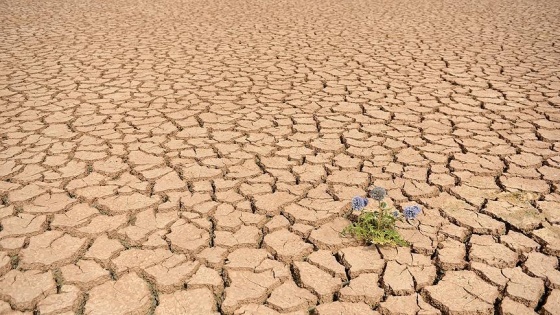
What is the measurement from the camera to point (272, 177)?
2664 millimetres

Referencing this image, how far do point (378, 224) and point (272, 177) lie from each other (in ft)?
2.50

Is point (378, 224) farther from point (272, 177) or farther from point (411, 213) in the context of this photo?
point (272, 177)

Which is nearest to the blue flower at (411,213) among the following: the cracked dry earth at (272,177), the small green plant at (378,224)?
the small green plant at (378,224)

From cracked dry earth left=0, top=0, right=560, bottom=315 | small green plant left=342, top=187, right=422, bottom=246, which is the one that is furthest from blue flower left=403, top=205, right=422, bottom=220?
cracked dry earth left=0, top=0, right=560, bottom=315

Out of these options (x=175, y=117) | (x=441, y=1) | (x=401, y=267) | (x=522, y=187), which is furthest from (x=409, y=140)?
(x=441, y=1)

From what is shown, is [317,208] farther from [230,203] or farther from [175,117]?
[175,117]

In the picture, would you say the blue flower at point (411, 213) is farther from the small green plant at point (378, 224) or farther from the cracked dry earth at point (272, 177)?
the cracked dry earth at point (272, 177)

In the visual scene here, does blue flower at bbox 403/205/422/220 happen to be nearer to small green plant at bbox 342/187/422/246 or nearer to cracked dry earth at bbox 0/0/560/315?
small green plant at bbox 342/187/422/246

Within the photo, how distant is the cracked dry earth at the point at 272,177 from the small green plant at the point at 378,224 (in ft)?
0.18

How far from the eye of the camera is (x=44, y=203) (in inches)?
93.4

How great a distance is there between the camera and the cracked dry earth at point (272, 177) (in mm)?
1829

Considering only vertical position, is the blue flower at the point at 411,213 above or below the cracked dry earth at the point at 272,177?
above

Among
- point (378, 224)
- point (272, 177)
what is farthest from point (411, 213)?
point (272, 177)

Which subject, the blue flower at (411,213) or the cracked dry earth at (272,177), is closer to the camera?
the cracked dry earth at (272,177)
